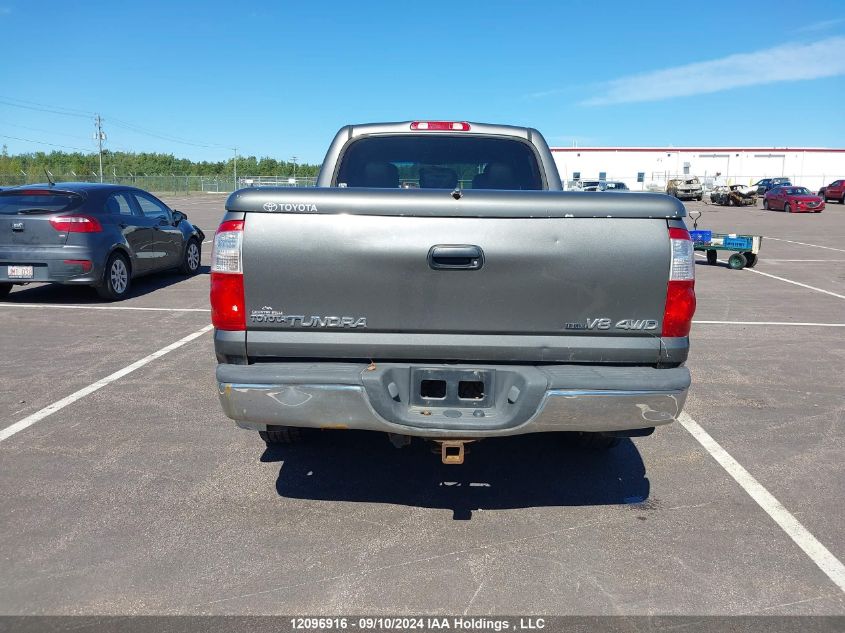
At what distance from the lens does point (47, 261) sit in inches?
351

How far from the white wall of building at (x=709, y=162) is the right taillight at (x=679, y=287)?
70.5 meters

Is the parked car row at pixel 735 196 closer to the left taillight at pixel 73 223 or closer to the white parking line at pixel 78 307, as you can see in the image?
the white parking line at pixel 78 307

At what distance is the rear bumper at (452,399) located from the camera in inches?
119

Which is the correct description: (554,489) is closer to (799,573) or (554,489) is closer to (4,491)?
(799,573)

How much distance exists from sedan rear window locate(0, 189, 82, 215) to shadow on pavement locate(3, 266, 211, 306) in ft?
4.51

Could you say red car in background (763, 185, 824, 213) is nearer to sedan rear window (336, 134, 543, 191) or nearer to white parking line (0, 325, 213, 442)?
sedan rear window (336, 134, 543, 191)

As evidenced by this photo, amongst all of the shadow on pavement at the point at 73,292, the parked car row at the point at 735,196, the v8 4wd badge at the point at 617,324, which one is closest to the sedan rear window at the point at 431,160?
the v8 4wd badge at the point at 617,324

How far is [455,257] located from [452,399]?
0.64m

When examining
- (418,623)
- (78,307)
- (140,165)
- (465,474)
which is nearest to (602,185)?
(465,474)

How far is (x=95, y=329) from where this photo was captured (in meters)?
7.86

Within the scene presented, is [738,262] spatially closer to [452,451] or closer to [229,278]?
[452,451]

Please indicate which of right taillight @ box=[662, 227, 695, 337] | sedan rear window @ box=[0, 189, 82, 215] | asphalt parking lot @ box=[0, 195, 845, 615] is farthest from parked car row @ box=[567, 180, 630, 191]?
sedan rear window @ box=[0, 189, 82, 215]

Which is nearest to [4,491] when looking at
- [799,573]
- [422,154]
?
[422,154]

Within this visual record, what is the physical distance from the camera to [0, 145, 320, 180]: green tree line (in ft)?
258
